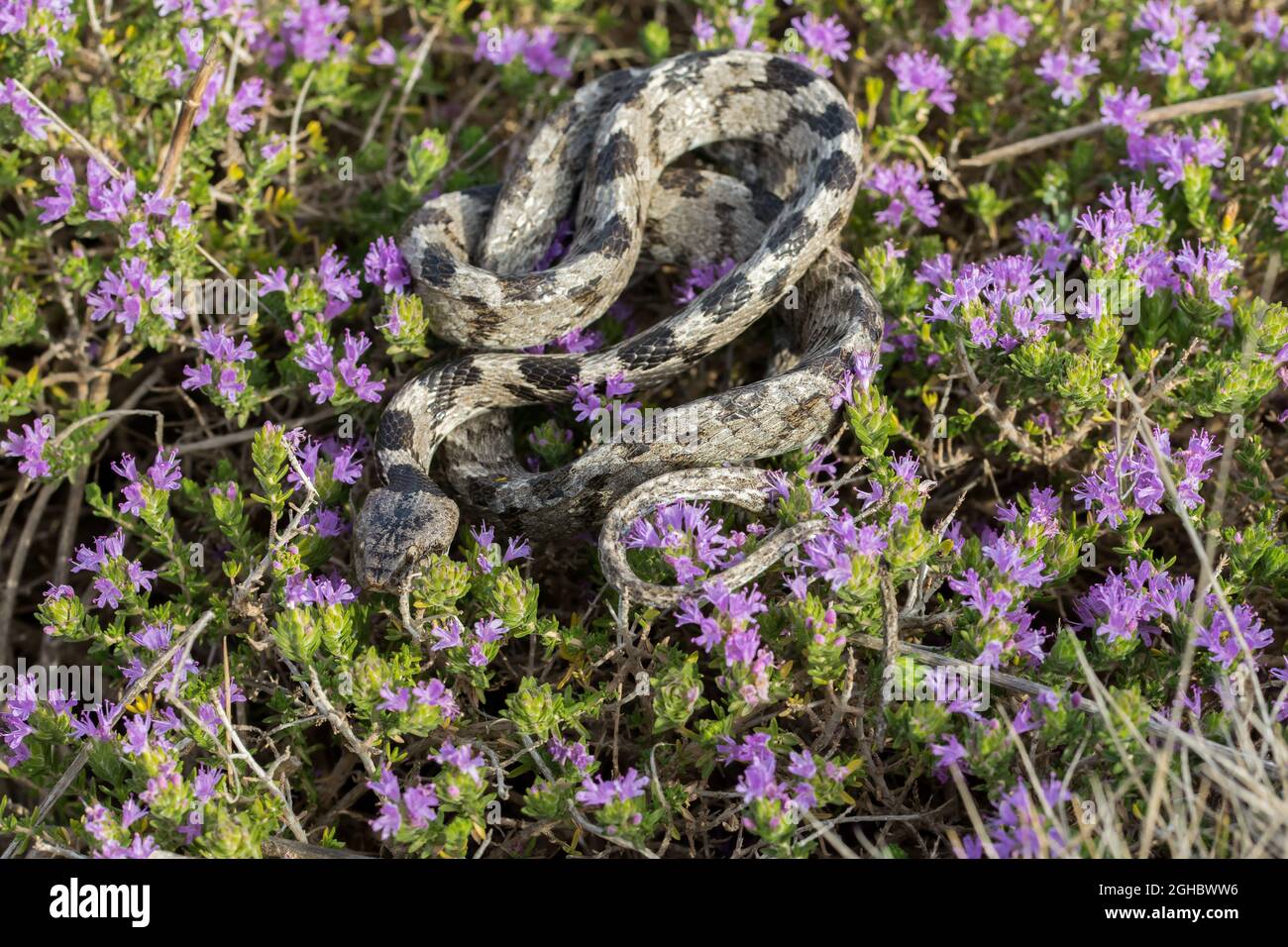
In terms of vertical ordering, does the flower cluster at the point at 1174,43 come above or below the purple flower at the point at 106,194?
above

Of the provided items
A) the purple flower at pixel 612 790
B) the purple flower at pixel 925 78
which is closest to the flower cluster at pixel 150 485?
the purple flower at pixel 612 790

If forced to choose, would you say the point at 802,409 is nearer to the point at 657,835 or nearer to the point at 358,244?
the point at 657,835

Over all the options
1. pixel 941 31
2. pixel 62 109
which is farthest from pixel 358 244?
pixel 941 31

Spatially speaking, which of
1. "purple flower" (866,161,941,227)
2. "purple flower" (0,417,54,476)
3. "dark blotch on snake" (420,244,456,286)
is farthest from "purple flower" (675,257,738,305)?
"purple flower" (0,417,54,476)

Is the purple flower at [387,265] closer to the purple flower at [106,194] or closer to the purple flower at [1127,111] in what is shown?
the purple flower at [106,194]

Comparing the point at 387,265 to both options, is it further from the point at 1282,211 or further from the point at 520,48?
the point at 1282,211

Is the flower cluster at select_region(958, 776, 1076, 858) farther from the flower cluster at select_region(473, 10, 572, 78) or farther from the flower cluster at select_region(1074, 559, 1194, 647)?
the flower cluster at select_region(473, 10, 572, 78)

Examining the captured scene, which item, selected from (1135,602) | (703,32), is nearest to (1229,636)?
(1135,602)
